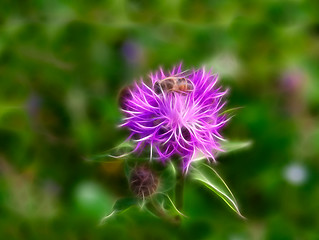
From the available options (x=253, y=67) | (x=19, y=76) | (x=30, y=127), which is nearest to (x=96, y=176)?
Result: (x=30, y=127)

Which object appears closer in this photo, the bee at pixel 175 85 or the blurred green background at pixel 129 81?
the bee at pixel 175 85

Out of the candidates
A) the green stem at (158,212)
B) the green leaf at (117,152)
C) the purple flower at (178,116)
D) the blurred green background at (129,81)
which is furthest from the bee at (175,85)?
the blurred green background at (129,81)

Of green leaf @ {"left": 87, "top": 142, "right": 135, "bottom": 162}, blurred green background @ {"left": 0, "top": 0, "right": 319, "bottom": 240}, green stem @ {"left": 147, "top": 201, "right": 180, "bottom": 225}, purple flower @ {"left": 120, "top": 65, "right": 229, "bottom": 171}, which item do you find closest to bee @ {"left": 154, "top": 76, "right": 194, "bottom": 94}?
purple flower @ {"left": 120, "top": 65, "right": 229, "bottom": 171}

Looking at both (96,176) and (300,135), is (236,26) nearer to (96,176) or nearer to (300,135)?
(300,135)

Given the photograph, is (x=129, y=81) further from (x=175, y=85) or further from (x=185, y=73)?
(x=175, y=85)

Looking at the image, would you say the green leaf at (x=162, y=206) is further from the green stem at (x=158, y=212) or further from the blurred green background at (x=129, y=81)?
the blurred green background at (x=129, y=81)

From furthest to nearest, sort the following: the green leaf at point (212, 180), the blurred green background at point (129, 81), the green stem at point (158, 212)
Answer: the blurred green background at point (129, 81)
the green stem at point (158, 212)
the green leaf at point (212, 180)

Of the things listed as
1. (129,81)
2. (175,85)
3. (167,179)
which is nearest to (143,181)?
(167,179)

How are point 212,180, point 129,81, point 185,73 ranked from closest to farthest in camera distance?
1. point 212,180
2. point 185,73
3. point 129,81
